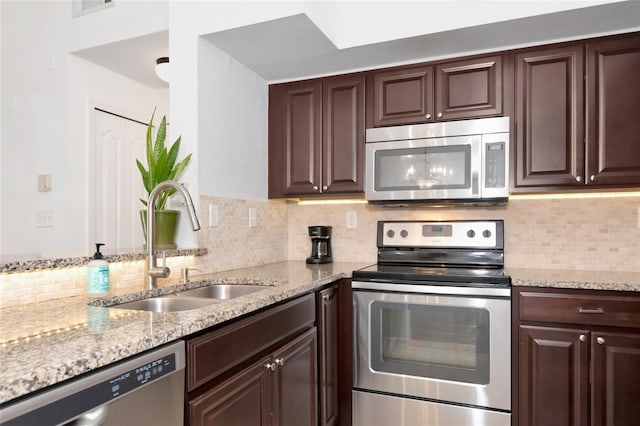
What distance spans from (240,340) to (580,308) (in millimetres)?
1506

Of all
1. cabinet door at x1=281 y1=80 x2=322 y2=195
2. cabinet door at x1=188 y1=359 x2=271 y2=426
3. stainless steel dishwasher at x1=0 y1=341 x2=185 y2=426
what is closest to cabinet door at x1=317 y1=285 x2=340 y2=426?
cabinet door at x1=188 y1=359 x2=271 y2=426

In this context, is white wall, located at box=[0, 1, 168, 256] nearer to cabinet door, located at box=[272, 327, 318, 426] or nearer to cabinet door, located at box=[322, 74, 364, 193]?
cabinet door, located at box=[322, 74, 364, 193]

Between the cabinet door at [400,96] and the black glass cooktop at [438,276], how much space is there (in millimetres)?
858

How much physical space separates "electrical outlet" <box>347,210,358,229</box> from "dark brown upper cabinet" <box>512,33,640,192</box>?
1.00 meters

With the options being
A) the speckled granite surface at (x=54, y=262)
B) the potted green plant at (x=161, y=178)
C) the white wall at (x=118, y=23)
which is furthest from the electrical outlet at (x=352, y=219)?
the white wall at (x=118, y=23)

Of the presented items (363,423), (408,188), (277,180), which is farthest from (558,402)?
(277,180)

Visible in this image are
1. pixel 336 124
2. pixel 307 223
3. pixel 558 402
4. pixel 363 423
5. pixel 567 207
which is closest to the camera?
pixel 558 402

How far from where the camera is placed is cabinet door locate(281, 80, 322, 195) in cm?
271

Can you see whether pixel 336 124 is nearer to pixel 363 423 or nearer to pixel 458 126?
pixel 458 126

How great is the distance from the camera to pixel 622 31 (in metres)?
2.13

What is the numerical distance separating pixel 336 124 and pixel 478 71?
0.85m

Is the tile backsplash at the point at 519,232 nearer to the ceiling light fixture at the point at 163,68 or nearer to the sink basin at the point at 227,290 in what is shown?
the sink basin at the point at 227,290

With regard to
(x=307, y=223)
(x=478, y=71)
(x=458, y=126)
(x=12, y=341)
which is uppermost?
(x=478, y=71)

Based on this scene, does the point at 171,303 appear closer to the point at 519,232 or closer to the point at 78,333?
the point at 78,333
